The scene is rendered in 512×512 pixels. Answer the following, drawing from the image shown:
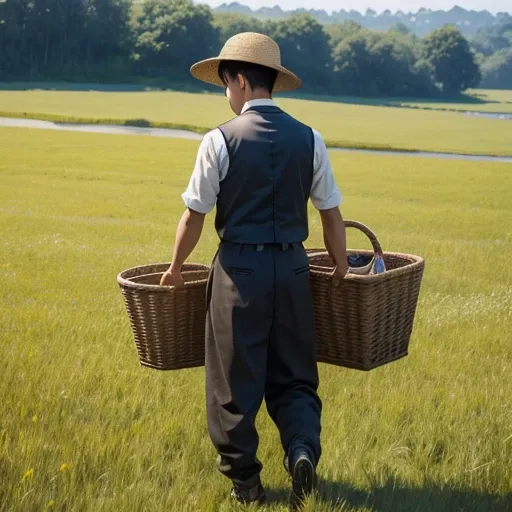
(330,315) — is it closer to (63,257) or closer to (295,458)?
(295,458)

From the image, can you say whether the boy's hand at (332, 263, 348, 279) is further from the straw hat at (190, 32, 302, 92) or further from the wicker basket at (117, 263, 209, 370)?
the straw hat at (190, 32, 302, 92)

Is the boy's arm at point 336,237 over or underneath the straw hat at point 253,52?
underneath

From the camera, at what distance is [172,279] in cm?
434

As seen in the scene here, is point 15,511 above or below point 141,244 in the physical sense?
above

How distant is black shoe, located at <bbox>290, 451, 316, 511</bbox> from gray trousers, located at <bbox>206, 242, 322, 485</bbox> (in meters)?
0.12

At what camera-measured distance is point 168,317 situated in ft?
14.5

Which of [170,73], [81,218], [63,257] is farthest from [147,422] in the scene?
[170,73]

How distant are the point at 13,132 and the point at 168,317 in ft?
119

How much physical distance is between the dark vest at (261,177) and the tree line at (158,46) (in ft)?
293

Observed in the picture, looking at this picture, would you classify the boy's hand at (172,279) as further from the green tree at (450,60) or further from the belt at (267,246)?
the green tree at (450,60)

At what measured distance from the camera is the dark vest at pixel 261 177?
13.5ft

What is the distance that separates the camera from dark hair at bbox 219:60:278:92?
4.28 meters

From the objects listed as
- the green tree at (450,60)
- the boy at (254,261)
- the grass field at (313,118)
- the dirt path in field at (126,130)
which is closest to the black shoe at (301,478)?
the boy at (254,261)

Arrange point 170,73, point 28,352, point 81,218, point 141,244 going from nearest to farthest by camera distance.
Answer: point 28,352 → point 141,244 → point 81,218 → point 170,73
